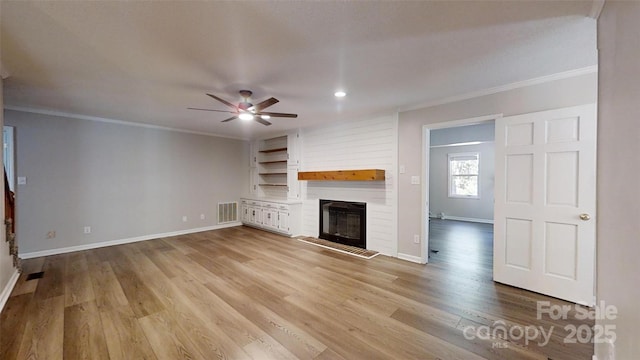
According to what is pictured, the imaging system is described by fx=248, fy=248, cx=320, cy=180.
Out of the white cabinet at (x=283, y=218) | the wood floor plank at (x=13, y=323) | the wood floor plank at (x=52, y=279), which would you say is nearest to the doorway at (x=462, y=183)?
the white cabinet at (x=283, y=218)

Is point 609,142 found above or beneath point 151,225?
above

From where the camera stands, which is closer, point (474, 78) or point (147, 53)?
point (147, 53)

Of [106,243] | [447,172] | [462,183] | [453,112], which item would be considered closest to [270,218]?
[106,243]

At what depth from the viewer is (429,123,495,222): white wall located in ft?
23.5

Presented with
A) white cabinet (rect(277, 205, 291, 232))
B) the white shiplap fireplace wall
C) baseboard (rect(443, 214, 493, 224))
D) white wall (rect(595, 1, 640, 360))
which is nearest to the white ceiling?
white wall (rect(595, 1, 640, 360))

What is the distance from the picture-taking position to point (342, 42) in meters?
2.09

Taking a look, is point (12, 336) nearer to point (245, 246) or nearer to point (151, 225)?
point (245, 246)

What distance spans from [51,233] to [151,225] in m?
1.49

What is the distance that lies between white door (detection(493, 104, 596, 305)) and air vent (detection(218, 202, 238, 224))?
5.91m

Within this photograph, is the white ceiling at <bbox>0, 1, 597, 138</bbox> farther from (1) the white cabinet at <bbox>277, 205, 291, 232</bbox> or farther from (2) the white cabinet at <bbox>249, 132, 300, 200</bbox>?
(1) the white cabinet at <bbox>277, 205, 291, 232</bbox>

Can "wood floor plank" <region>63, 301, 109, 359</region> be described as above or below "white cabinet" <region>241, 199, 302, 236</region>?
below

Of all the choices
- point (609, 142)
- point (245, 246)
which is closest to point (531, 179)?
point (609, 142)

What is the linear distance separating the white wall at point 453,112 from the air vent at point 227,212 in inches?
181

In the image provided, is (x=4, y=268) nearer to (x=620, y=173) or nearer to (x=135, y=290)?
(x=135, y=290)
